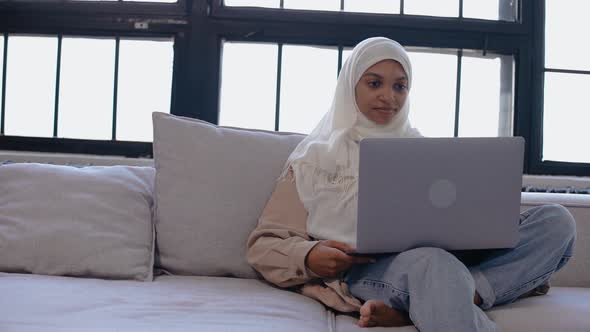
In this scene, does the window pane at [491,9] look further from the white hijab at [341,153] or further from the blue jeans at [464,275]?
the blue jeans at [464,275]

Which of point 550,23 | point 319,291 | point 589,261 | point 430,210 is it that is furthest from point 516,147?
point 550,23

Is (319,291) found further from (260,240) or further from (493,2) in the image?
(493,2)

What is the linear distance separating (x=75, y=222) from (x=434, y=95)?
1.34 m

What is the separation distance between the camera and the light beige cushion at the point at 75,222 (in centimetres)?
146

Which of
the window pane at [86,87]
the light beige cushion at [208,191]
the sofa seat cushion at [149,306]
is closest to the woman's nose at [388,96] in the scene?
the light beige cushion at [208,191]

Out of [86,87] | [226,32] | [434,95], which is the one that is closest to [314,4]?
[226,32]

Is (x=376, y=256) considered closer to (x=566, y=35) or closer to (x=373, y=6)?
(x=373, y=6)

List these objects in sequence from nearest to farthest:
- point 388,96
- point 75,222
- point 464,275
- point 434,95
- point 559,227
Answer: point 464,275, point 559,227, point 75,222, point 388,96, point 434,95

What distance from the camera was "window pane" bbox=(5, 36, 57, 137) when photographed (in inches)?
88.0

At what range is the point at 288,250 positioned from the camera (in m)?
1.41

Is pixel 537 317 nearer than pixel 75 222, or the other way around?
pixel 537 317

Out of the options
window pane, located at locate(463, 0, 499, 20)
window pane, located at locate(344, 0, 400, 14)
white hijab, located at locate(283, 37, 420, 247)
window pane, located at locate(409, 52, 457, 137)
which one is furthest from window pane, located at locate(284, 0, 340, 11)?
white hijab, located at locate(283, 37, 420, 247)

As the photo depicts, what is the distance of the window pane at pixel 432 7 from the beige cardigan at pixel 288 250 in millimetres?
978

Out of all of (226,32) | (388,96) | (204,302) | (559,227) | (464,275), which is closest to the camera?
(464,275)
